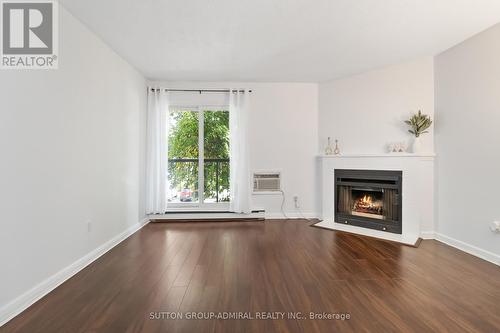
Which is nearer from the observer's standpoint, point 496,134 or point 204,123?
point 496,134

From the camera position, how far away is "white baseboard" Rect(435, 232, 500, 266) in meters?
2.52

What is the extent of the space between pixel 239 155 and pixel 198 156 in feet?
2.53

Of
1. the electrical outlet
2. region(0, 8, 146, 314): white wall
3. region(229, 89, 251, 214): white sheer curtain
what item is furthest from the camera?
region(229, 89, 251, 214): white sheer curtain

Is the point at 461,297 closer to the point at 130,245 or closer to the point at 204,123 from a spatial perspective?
the point at 130,245

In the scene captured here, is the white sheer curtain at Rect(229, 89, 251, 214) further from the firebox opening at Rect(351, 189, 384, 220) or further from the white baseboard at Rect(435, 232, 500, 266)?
the white baseboard at Rect(435, 232, 500, 266)

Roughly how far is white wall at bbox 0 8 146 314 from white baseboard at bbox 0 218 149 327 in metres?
0.05

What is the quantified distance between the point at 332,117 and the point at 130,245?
364 centimetres

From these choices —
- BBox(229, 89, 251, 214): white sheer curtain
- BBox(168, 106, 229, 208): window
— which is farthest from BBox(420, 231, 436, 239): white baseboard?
BBox(168, 106, 229, 208): window

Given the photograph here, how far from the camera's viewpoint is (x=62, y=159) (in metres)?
2.15

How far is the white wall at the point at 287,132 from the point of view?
4348mm

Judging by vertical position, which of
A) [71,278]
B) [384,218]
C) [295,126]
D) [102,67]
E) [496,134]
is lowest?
[71,278]

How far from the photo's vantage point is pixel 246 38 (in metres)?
2.73

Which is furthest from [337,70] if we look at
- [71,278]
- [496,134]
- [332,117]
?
[71,278]

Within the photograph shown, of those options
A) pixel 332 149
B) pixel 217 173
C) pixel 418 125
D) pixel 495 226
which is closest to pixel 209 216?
pixel 217 173
